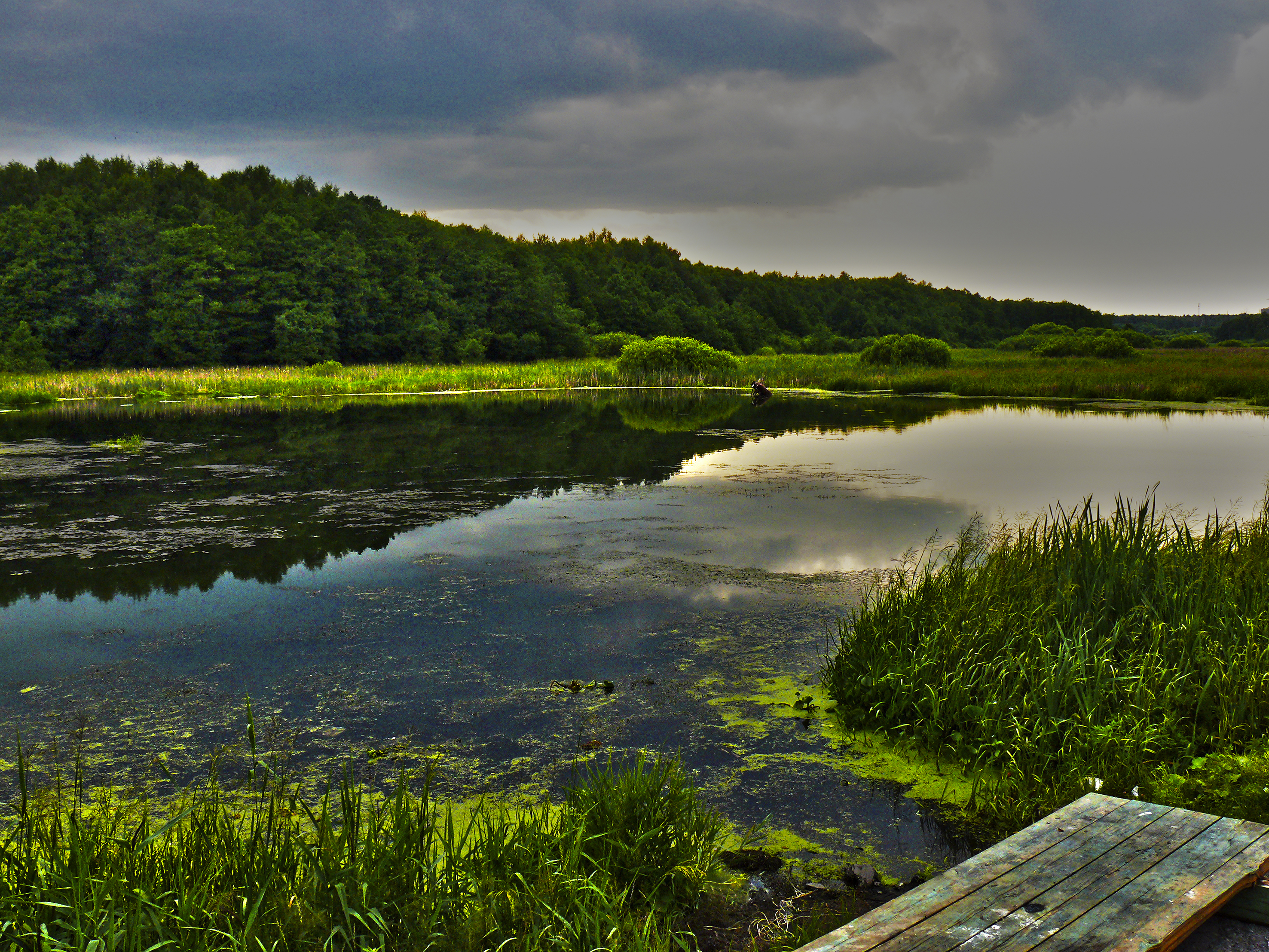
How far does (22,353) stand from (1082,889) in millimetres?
53401

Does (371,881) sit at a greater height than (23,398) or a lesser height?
lesser

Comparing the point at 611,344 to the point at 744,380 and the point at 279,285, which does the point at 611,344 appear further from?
Result: the point at 744,380

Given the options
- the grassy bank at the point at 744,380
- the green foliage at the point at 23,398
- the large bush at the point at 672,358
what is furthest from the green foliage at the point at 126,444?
the large bush at the point at 672,358

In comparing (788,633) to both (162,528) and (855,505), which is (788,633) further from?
(162,528)

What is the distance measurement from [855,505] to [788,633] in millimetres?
5093

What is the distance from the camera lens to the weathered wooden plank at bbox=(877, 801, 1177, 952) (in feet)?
8.27

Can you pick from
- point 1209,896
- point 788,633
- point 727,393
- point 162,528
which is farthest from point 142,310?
point 1209,896

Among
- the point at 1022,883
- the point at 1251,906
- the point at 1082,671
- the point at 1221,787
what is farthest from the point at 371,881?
the point at 1082,671

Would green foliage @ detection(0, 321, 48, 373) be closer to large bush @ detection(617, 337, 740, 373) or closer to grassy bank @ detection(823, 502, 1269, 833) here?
large bush @ detection(617, 337, 740, 373)

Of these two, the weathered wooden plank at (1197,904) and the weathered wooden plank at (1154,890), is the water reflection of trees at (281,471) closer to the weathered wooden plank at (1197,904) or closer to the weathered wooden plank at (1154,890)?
the weathered wooden plank at (1154,890)

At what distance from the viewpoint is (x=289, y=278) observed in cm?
5506

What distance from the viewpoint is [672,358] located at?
150ft

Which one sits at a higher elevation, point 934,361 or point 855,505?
point 934,361

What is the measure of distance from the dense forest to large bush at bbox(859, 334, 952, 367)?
1083 inches
